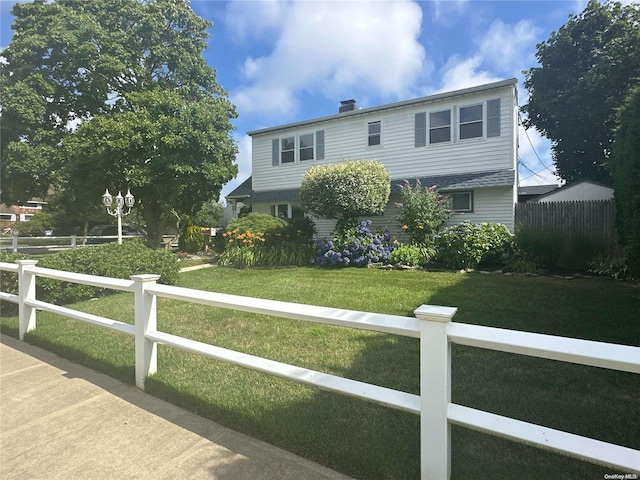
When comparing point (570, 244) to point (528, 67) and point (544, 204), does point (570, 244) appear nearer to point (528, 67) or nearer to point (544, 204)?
point (544, 204)

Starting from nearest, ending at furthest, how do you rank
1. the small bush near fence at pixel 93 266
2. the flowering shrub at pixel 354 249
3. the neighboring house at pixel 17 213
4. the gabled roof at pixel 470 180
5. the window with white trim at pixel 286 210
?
the small bush near fence at pixel 93 266 → the flowering shrub at pixel 354 249 → the gabled roof at pixel 470 180 → the window with white trim at pixel 286 210 → the neighboring house at pixel 17 213

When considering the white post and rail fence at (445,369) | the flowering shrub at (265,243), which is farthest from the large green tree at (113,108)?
the white post and rail fence at (445,369)

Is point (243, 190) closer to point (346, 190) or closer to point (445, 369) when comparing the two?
point (346, 190)

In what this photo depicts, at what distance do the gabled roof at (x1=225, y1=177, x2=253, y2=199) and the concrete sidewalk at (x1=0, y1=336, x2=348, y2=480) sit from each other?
15.1m

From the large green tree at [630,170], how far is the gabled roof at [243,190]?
14287mm

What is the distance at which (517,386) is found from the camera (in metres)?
3.27

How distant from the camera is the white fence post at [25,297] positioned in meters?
5.20

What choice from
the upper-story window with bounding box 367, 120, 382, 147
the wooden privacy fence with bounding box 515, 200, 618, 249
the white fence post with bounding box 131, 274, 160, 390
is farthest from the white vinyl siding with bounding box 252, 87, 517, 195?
the white fence post with bounding box 131, 274, 160, 390

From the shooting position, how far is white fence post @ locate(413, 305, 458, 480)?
201 cm

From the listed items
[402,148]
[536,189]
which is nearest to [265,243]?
[402,148]

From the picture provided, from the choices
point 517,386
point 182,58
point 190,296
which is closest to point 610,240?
point 517,386

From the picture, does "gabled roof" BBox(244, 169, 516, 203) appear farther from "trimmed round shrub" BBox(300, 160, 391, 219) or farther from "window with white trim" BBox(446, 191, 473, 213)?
"trimmed round shrub" BBox(300, 160, 391, 219)

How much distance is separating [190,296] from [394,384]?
1.94 meters

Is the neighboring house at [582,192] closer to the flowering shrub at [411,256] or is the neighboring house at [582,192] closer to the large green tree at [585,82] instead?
the large green tree at [585,82]
